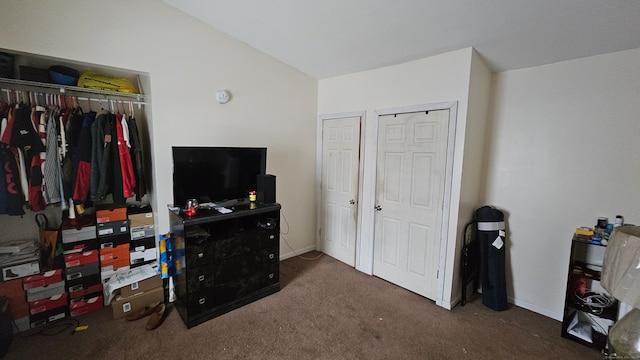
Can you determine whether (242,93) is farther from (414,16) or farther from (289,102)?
(414,16)

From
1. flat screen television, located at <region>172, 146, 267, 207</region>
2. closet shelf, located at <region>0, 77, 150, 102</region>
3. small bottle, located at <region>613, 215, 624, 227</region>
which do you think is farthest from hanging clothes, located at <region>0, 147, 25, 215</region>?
small bottle, located at <region>613, 215, 624, 227</region>

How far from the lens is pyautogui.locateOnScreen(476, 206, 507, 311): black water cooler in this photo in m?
2.48

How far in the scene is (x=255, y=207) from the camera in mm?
2564

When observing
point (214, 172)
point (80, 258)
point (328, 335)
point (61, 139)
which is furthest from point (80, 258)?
point (328, 335)

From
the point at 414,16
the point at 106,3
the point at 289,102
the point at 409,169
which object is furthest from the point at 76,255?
the point at 414,16

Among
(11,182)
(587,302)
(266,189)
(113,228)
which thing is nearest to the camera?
(11,182)

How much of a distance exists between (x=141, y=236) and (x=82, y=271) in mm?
500

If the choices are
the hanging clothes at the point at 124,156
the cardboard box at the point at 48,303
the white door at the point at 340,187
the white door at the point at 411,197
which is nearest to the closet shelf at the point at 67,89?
the hanging clothes at the point at 124,156

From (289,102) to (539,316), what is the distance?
346 cm

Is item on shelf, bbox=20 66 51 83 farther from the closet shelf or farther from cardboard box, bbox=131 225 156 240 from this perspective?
cardboard box, bbox=131 225 156 240


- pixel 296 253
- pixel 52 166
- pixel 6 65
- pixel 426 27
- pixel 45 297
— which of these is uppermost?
pixel 426 27

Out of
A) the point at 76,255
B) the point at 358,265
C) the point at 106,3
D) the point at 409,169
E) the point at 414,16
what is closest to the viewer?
the point at 414,16

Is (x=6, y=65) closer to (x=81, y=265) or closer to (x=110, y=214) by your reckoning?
(x=110, y=214)

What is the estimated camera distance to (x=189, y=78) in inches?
101
